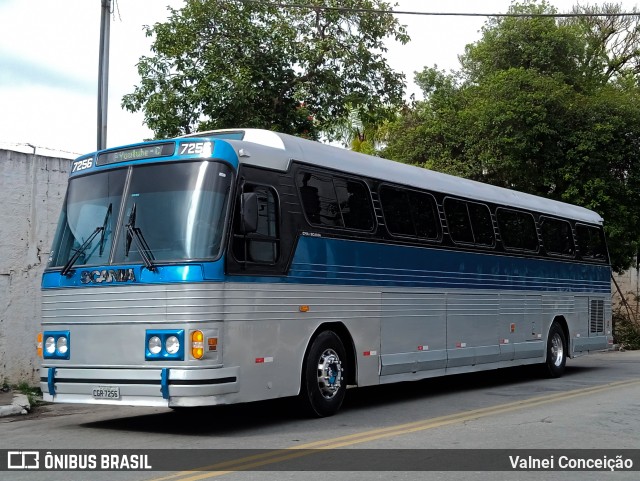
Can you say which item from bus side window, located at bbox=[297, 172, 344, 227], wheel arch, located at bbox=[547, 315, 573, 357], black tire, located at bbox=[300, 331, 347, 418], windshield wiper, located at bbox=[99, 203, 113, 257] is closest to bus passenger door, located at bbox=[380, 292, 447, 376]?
black tire, located at bbox=[300, 331, 347, 418]

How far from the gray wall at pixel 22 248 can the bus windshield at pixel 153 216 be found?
380 cm

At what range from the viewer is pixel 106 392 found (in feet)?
30.1

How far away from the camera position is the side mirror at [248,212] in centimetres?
933

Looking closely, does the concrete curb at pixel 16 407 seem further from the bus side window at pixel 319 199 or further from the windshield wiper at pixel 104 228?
the bus side window at pixel 319 199

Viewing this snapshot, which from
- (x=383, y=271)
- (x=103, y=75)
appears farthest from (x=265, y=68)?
(x=383, y=271)

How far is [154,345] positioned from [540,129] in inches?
695

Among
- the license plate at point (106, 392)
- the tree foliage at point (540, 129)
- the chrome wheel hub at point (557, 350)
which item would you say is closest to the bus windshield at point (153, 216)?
the license plate at point (106, 392)

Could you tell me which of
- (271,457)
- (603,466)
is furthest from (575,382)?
(271,457)

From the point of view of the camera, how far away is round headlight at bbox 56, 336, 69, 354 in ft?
31.7

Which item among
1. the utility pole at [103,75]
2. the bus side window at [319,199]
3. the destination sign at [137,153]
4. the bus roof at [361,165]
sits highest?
the utility pole at [103,75]

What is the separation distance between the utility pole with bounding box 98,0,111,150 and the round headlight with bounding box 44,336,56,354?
464 centimetres

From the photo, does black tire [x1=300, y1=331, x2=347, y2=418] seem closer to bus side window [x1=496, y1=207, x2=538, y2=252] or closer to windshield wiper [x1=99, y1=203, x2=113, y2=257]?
windshield wiper [x1=99, y1=203, x2=113, y2=257]

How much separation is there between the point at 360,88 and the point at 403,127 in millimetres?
11441

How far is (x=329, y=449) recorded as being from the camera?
327 inches
